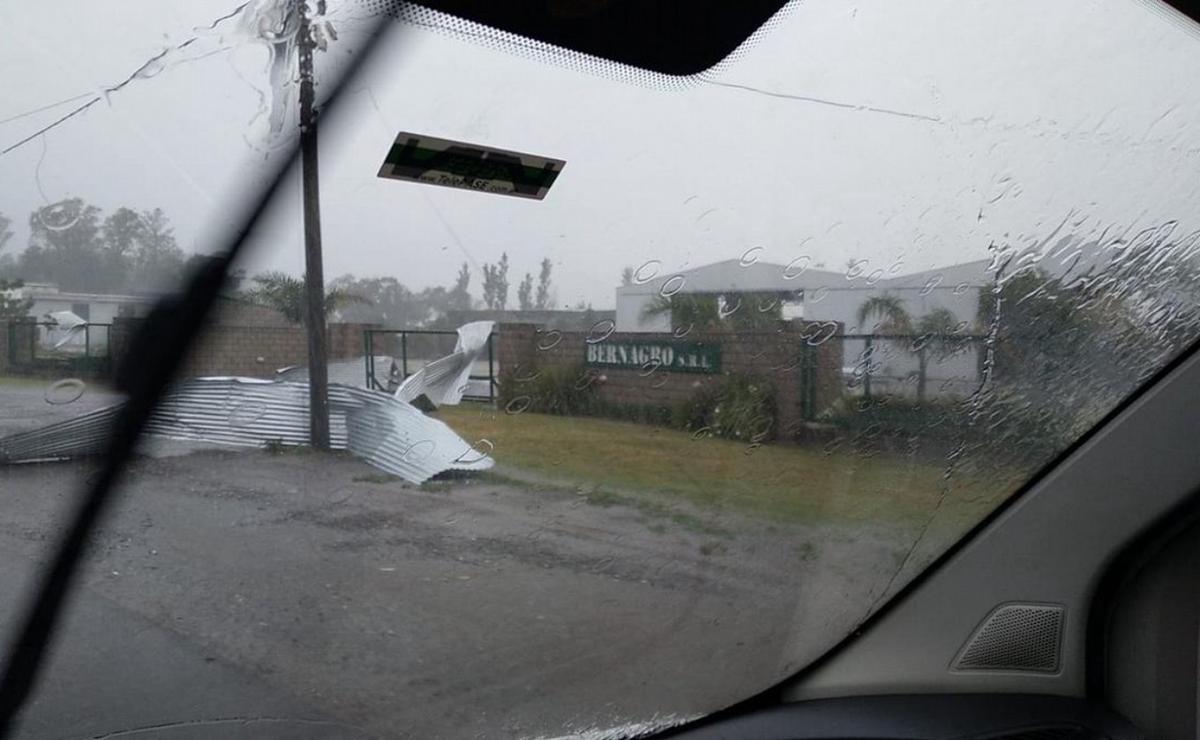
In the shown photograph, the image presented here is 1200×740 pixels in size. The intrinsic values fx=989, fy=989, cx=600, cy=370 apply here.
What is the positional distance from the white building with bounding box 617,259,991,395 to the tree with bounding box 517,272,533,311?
1.03 ft

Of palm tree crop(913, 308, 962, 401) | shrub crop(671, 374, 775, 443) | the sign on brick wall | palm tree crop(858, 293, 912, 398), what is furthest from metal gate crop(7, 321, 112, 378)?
palm tree crop(913, 308, 962, 401)

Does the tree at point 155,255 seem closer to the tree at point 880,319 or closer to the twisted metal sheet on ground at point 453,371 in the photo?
the twisted metal sheet on ground at point 453,371

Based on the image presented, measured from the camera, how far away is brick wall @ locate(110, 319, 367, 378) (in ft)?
8.41

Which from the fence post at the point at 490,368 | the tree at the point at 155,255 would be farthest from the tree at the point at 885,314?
the tree at the point at 155,255

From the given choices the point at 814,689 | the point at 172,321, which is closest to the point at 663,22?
the point at 172,321

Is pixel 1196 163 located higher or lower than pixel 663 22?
lower

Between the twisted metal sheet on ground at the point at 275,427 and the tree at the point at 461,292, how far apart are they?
34 centimetres

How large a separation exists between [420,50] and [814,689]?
2675mm

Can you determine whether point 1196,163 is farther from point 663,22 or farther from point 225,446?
point 225,446

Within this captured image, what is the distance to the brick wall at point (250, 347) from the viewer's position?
2.56 metres

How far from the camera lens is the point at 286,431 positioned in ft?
9.40

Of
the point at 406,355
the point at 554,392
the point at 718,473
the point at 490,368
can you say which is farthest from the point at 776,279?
the point at 406,355

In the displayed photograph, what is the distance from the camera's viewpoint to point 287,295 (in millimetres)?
2641

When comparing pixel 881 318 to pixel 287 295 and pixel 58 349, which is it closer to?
pixel 287 295
